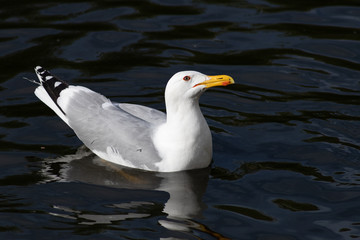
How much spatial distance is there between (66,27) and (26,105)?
293 centimetres

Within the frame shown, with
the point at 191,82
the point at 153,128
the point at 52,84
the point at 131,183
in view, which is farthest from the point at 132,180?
the point at 52,84

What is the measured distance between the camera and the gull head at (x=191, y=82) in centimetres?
789

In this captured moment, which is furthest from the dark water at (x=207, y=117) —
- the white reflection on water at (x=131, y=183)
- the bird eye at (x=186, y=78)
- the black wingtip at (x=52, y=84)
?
the bird eye at (x=186, y=78)

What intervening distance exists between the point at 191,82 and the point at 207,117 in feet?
5.98

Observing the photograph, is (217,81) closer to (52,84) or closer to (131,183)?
(131,183)

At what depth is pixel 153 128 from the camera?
8461 millimetres

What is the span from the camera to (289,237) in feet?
22.7

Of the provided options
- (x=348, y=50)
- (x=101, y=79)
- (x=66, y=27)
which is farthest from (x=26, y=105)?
(x=348, y=50)

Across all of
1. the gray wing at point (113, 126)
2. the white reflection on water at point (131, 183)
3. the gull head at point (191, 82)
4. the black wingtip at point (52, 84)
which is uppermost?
the gull head at point (191, 82)

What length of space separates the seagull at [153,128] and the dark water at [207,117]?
176mm

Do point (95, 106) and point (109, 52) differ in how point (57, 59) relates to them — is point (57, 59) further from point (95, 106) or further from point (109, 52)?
point (95, 106)

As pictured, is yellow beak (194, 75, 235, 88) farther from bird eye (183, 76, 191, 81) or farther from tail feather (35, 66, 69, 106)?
tail feather (35, 66, 69, 106)

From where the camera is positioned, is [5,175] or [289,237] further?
[5,175]

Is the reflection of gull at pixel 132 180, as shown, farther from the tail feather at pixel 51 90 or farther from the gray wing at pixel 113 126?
the tail feather at pixel 51 90
